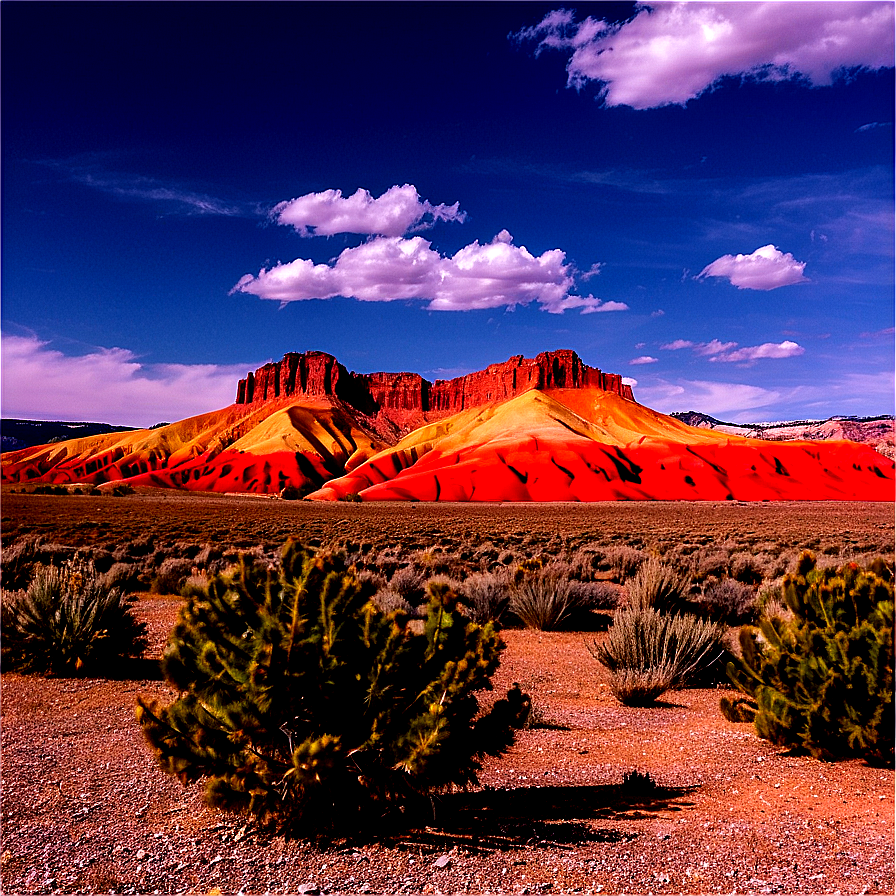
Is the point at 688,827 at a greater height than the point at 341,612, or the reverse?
the point at 341,612

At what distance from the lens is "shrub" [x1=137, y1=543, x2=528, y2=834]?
12.8ft

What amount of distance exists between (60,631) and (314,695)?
223 inches

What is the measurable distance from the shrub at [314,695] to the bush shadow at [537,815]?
310mm

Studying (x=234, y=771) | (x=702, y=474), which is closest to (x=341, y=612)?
(x=234, y=771)

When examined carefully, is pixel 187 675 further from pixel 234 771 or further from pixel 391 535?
pixel 391 535

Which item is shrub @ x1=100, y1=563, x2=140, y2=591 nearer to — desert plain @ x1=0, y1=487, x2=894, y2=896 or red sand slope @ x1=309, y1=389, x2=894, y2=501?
desert plain @ x1=0, y1=487, x2=894, y2=896

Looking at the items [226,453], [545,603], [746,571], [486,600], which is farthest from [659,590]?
[226,453]

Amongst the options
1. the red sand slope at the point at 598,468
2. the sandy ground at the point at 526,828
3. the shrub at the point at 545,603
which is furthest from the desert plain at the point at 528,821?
the red sand slope at the point at 598,468

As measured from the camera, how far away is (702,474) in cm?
9919

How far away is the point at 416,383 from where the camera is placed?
17650cm

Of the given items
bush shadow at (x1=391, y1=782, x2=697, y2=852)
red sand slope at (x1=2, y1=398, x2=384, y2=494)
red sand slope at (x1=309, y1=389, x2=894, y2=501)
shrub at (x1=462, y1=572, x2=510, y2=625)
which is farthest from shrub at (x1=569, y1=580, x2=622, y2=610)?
red sand slope at (x1=2, y1=398, x2=384, y2=494)

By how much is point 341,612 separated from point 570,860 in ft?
6.09

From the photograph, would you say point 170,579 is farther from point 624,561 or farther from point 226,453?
point 226,453

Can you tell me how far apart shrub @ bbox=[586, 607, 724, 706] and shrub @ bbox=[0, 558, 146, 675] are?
607cm
